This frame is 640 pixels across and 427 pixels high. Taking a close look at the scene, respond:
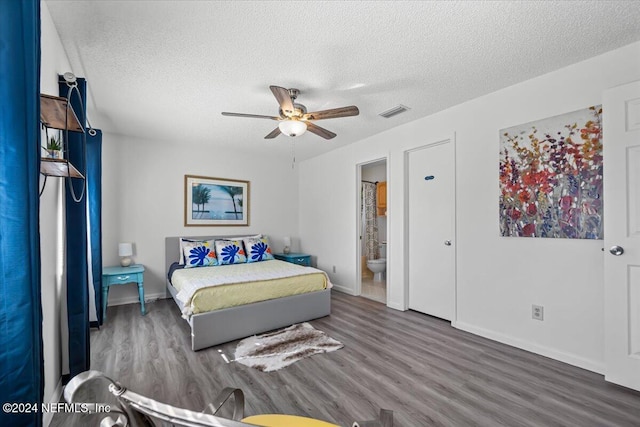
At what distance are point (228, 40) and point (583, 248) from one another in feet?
10.6

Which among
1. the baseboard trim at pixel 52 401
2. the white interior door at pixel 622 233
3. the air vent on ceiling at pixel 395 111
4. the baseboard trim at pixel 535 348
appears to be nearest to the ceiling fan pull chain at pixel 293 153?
the air vent on ceiling at pixel 395 111

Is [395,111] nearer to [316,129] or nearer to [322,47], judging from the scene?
[316,129]

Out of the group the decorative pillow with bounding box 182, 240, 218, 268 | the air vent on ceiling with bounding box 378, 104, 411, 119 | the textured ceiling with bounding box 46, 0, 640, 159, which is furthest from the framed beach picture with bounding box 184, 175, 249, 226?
the air vent on ceiling with bounding box 378, 104, 411, 119

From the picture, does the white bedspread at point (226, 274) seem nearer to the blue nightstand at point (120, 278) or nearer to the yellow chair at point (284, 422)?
the blue nightstand at point (120, 278)

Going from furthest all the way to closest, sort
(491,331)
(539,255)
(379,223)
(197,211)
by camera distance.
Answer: (379,223), (197,211), (491,331), (539,255)

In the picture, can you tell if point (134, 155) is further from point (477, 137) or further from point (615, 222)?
point (615, 222)

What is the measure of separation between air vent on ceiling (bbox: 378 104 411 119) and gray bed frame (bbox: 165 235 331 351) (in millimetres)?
2293

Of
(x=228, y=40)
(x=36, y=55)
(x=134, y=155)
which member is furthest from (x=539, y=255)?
(x=134, y=155)

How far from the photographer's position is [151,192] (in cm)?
450

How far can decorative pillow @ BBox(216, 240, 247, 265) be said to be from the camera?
4.29 meters

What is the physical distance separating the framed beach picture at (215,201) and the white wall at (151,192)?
0.29ft

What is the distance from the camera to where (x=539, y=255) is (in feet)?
8.52

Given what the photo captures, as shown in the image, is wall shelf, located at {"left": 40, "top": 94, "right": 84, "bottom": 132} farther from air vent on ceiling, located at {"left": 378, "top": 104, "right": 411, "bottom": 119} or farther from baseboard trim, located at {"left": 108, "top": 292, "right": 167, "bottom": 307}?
baseboard trim, located at {"left": 108, "top": 292, "right": 167, "bottom": 307}

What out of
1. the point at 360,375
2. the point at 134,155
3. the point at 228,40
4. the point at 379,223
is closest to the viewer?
the point at 228,40
